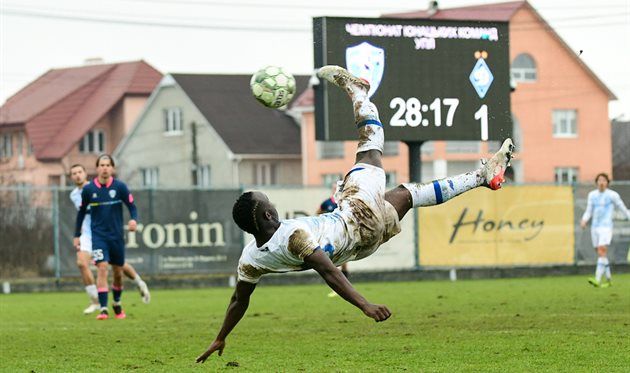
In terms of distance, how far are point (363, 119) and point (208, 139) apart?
54368 mm

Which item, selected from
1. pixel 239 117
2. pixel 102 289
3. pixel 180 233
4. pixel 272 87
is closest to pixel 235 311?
pixel 272 87

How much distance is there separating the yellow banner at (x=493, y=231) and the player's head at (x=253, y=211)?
66.6 feet

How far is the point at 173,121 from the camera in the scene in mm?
67438

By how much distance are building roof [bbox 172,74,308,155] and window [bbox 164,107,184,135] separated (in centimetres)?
174

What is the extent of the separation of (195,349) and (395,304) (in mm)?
7365

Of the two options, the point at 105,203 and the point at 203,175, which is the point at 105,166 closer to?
the point at 105,203

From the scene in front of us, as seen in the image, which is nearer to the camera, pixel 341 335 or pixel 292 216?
pixel 341 335

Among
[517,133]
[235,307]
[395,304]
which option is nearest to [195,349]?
[235,307]

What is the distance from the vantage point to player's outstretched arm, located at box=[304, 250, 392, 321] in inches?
326

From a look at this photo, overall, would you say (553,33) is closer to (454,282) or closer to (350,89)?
(454,282)

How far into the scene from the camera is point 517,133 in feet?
206

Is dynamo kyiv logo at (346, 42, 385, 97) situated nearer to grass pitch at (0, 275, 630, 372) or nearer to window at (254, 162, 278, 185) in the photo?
grass pitch at (0, 275, 630, 372)

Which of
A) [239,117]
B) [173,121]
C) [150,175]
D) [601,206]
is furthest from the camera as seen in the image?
[150,175]

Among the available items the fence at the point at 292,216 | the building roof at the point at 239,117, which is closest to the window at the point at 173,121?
the building roof at the point at 239,117
